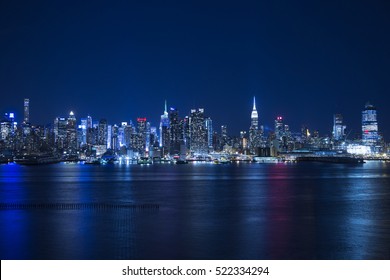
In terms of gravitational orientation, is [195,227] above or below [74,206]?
below

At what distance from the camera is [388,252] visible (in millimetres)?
19516

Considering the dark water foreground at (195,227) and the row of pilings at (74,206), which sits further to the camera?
the row of pilings at (74,206)

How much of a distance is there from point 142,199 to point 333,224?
59.2 feet

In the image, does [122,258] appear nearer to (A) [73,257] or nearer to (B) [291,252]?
(A) [73,257]

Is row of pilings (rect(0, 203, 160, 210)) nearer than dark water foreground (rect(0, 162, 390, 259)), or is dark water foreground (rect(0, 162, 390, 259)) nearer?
dark water foreground (rect(0, 162, 390, 259))

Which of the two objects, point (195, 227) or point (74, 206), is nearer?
point (195, 227)

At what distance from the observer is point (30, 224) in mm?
27000

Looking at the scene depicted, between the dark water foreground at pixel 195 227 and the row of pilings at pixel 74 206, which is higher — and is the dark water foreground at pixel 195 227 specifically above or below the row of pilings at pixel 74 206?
below

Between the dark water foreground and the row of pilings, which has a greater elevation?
the row of pilings

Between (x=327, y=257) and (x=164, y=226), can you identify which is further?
(x=164, y=226)

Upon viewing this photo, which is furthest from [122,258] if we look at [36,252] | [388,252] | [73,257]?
[388,252]
